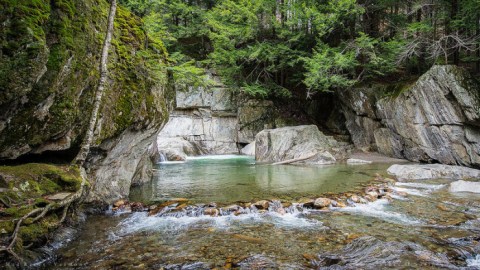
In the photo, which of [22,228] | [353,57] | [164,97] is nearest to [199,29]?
[353,57]

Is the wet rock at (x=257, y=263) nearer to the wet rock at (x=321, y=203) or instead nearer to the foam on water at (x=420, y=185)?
the wet rock at (x=321, y=203)

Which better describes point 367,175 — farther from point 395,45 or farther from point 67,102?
point 67,102

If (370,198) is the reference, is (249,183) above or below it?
above

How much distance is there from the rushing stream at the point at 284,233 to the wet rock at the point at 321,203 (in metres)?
0.27

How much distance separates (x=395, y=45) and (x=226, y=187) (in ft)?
45.9

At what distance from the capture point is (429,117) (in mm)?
14992

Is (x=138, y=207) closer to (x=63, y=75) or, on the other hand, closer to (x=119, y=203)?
(x=119, y=203)

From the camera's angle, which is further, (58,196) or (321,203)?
(321,203)

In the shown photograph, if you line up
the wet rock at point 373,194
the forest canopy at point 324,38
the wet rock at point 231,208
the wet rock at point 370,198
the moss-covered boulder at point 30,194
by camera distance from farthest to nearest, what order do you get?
the forest canopy at point 324,38, the wet rock at point 373,194, the wet rock at point 370,198, the wet rock at point 231,208, the moss-covered boulder at point 30,194

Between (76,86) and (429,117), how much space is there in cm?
1622

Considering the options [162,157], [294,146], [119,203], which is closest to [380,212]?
[119,203]

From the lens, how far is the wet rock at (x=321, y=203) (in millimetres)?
8072

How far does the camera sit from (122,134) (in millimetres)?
7699

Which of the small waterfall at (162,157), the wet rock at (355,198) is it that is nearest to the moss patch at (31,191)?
the wet rock at (355,198)
